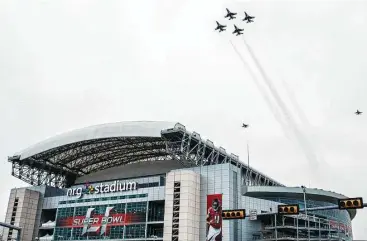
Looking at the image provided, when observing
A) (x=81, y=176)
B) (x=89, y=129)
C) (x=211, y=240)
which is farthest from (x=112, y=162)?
(x=211, y=240)

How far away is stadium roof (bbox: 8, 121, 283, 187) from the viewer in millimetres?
90750

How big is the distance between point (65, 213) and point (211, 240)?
39849mm

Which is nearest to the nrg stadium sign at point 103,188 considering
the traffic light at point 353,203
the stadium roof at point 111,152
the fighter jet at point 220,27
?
the stadium roof at point 111,152

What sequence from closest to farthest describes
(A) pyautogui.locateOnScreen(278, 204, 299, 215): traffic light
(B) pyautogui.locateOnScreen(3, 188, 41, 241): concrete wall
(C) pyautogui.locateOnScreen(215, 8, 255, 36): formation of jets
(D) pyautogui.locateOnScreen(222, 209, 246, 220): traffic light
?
(A) pyautogui.locateOnScreen(278, 204, 299, 215): traffic light → (D) pyautogui.locateOnScreen(222, 209, 246, 220): traffic light → (C) pyautogui.locateOnScreen(215, 8, 255, 36): formation of jets → (B) pyautogui.locateOnScreen(3, 188, 41, 241): concrete wall

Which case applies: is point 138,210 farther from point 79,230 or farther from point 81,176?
point 81,176

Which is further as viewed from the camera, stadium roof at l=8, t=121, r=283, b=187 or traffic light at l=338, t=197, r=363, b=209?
stadium roof at l=8, t=121, r=283, b=187

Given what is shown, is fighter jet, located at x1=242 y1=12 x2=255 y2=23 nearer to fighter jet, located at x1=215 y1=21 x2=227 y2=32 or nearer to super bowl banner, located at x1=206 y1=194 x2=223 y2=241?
fighter jet, located at x1=215 y1=21 x2=227 y2=32

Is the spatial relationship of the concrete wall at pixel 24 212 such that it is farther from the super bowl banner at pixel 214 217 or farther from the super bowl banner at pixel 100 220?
the super bowl banner at pixel 214 217

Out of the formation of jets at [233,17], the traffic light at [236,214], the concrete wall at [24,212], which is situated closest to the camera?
the traffic light at [236,214]

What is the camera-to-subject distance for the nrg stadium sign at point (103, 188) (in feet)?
302

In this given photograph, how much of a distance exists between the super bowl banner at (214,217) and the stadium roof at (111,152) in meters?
11.5

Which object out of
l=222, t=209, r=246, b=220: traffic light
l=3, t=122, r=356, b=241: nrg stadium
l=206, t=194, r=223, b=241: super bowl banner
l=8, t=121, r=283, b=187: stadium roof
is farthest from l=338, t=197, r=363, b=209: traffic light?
l=8, t=121, r=283, b=187: stadium roof

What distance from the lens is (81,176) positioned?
407 ft

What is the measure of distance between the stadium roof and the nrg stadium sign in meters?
10.7
